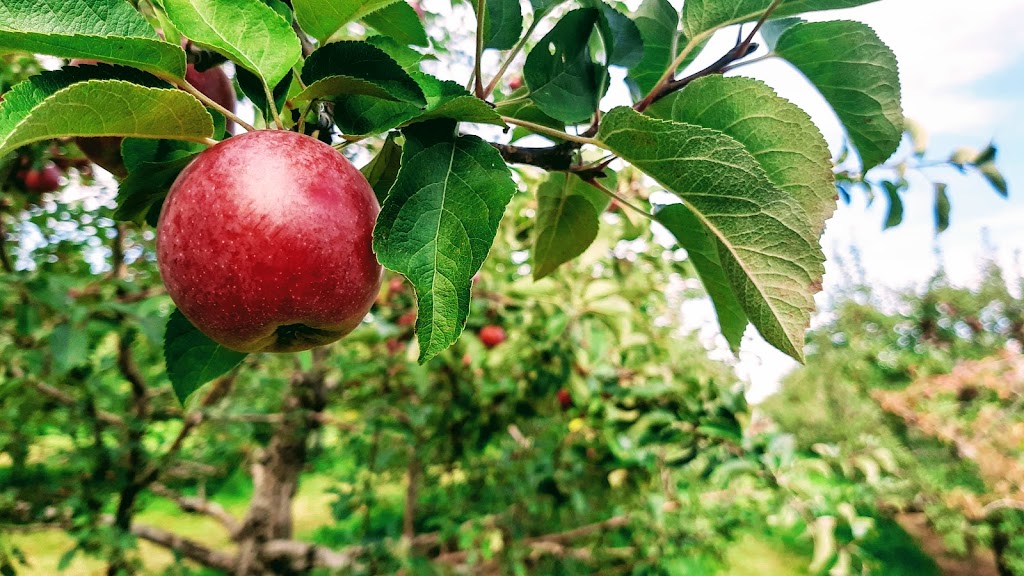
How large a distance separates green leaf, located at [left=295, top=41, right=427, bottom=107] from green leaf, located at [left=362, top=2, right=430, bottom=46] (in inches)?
5.4

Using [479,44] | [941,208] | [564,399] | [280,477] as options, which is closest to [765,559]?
[564,399]

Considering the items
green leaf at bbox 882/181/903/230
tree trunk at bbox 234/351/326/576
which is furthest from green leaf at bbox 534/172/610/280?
tree trunk at bbox 234/351/326/576

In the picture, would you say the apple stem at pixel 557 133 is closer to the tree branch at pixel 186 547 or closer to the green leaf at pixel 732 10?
the green leaf at pixel 732 10

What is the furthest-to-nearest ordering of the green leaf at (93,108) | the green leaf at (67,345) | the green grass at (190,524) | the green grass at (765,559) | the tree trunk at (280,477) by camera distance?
the green grass at (765,559), the green grass at (190,524), the tree trunk at (280,477), the green leaf at (67,345), the green leaf at (93,108)

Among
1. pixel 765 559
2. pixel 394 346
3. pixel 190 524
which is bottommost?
pixel 190 524

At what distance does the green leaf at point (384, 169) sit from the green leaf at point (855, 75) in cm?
39

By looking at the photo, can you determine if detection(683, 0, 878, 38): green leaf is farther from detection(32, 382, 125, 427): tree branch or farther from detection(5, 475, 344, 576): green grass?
detection(5, 475, 344, 576): green grass

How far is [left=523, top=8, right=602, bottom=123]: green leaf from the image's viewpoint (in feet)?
1.85

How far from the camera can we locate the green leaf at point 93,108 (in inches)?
15.0

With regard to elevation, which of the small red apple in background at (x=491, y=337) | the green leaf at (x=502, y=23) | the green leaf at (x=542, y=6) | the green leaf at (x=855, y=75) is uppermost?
the green leaf at (x=855, y=75)

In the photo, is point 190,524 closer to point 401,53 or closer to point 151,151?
point 151,151

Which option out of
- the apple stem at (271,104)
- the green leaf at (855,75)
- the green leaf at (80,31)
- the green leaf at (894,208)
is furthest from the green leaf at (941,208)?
the green leaf at (80,31)

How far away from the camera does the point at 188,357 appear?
0.64 metres

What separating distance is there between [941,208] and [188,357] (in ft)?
4.12
